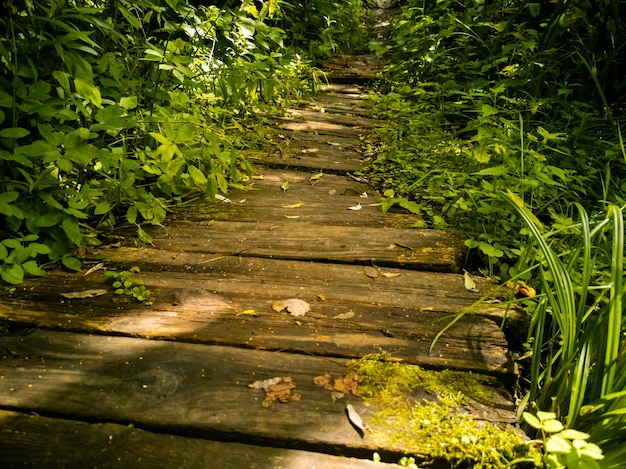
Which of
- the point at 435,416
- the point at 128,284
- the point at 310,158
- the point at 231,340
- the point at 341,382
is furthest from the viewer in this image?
the point at 310,158

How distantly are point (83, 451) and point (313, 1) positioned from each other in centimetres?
670

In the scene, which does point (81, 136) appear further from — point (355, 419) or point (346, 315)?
point (355, 419)

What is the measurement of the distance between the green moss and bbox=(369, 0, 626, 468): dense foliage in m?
0.10

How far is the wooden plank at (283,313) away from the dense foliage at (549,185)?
0.70 feet

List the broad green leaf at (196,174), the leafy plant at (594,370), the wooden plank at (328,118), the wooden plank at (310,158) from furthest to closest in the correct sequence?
the wooden plank at (328,118), the wooden plank at (310,158), the broad green leaf at (196,174), the leafy plant at (594,370)

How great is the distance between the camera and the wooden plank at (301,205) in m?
2.28

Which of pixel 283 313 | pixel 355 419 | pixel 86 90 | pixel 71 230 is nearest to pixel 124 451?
pixel 355 419

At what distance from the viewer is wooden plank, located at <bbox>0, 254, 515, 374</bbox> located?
1342 mm

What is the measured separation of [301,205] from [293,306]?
1.01 meters

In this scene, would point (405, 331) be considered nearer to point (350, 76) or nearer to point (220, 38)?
point (220, 38)

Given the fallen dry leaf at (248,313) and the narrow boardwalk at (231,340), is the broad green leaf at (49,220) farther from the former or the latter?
the fallen dry leaf at (248,313)

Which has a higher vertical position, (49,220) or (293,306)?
(49,220)

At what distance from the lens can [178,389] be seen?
115 cm

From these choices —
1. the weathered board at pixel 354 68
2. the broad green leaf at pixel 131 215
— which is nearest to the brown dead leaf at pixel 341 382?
the broad green leaf at pixel 131 215
